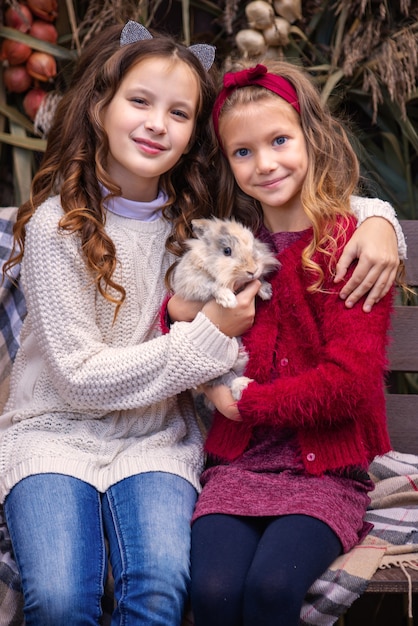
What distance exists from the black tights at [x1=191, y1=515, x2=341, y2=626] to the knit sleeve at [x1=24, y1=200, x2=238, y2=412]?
0.38 meters

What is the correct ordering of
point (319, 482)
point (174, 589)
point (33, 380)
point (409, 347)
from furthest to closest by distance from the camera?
point (409, 347)
point (33, 380)
point (319, 482)
point (174, 589)

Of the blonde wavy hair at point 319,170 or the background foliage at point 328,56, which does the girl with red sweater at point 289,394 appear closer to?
the blonde wavy hair at point 319,170

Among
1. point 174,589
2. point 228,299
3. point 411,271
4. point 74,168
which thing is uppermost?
point 74,168

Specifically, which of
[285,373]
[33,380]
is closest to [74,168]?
[33,380]

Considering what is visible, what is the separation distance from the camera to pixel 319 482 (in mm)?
1914

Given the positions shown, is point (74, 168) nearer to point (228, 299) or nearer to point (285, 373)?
point (228, 299)

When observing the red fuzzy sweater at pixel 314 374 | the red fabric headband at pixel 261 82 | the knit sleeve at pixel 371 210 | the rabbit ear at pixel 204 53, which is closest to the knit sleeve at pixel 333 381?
the red fuzzy sweater at pixel 314 374

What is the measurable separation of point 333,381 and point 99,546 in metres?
0.67

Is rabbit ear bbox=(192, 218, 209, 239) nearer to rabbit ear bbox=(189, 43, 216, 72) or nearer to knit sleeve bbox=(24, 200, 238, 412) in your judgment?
knit sleeve bbox=(24, 200, 238, 412)

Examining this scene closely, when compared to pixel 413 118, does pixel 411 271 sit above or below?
below

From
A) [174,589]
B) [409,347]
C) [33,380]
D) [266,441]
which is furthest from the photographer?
[409,347]

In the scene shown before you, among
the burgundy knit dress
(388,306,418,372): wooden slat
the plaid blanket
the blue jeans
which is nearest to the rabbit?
the burgundy knit dress

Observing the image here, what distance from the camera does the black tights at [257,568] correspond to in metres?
1.67

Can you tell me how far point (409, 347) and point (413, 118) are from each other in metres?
1.14
